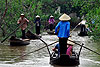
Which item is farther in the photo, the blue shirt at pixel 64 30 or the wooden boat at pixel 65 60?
the blue shirt at pixel 64 30

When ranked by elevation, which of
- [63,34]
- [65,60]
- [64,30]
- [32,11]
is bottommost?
[65,60]

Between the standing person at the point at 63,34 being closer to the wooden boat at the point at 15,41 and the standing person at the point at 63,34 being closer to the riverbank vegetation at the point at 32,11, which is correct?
the riverbank vegetation at the point at 32,11

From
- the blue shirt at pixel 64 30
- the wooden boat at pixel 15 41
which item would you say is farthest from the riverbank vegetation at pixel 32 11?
the blue shirt at pixel 64 30

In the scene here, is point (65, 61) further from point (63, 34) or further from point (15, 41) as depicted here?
point (15, 41)

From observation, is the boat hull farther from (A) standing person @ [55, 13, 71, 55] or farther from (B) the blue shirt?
(B) the blue shirt

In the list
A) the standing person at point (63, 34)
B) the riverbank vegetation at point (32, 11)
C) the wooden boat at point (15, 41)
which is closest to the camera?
the standing person at point (63, 34)

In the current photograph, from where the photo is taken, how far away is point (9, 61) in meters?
11.5

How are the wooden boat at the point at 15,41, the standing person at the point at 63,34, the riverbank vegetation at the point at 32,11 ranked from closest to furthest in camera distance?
1. the standing person at the point at 63,34
2. the riverbank vegetation at the point at 32,11
3. the wooden boat at the point at 15,41

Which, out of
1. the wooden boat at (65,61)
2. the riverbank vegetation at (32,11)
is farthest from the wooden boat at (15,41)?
the wooden boat at (65,61)

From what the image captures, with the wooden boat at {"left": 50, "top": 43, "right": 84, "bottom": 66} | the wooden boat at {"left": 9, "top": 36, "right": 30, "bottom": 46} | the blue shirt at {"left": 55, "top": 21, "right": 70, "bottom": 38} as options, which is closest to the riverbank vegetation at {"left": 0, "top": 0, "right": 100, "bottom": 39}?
the wooden boat at {"left": 9, "top": 36, "right": 30, "bottom": 46}

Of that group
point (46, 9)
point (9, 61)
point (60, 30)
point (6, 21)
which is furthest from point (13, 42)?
point (46, 9)

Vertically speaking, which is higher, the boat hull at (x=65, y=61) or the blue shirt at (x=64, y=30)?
the blue shirt at (x=64, y=30)

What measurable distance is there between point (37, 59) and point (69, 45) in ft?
5.71

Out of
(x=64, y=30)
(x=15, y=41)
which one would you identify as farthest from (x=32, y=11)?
(x=64, y=30)
